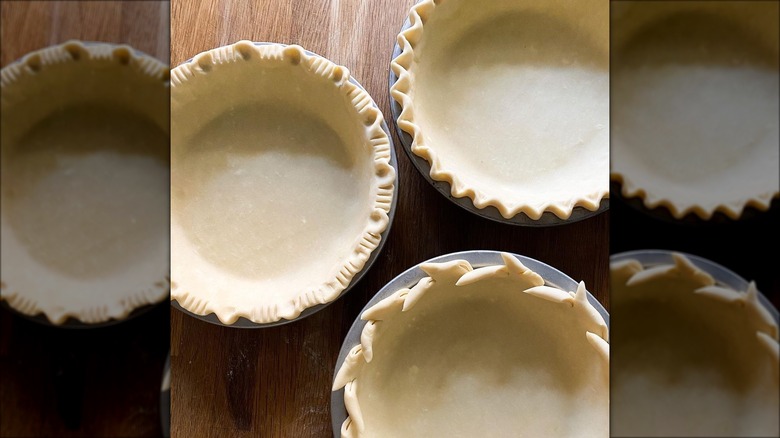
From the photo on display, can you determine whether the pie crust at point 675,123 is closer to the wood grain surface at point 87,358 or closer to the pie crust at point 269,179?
the wood grain surface at point 87,358

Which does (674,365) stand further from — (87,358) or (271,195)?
(271,195)

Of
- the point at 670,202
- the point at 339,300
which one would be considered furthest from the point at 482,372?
the point at 670,202

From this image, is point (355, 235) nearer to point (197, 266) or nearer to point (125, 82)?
point (197, 266)

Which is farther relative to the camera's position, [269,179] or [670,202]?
[269,179]

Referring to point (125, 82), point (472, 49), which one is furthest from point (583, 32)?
point (125, 82)

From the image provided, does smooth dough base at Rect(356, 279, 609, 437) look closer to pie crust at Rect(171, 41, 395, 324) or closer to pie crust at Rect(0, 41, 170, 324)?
pie crust at Rect(171, 41, 395, 324)

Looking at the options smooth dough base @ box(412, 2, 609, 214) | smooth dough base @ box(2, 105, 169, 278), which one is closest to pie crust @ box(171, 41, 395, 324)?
smooth dough base @ box(412, 2, 609, 214)
